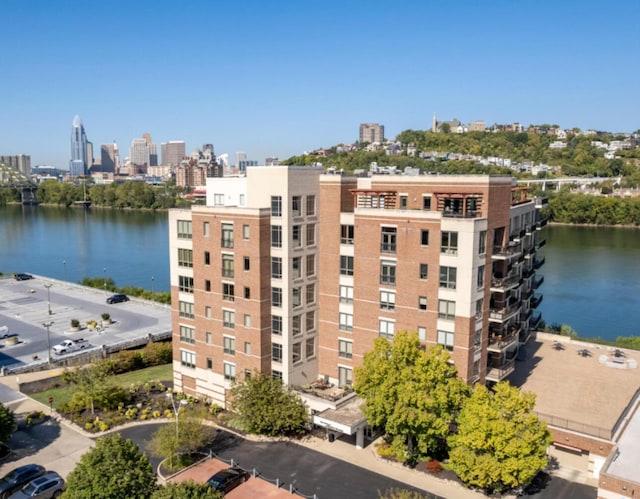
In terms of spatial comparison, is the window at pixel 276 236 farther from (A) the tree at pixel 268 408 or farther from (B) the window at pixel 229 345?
(A) the tree at pixel 268 408

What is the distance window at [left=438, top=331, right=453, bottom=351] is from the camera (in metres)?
33.2

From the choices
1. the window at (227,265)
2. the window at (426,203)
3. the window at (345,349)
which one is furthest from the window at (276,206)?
the window at (345,349)

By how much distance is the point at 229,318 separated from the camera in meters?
38.5

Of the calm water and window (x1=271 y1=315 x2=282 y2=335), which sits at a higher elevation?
window (x1=271 y1=315 x2=282 y2=335)

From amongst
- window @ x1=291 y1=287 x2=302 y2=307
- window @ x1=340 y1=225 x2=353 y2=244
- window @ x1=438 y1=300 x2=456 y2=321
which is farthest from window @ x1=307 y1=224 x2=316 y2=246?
window @ x1=438 y1=300 x2=456 y2=321

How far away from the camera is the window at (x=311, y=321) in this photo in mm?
38750

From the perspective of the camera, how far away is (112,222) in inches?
7283

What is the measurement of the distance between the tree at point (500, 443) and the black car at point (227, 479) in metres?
11.0

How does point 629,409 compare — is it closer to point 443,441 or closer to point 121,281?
point 443,441

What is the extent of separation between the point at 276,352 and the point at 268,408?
4.21 m

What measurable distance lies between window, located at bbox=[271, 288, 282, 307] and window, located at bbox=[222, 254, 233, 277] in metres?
3.12

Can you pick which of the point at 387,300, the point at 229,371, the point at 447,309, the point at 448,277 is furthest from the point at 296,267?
the point at 447,309

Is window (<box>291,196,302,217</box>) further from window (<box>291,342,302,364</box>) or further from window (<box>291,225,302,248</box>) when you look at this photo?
window (<box>291,342,302,364</box>)

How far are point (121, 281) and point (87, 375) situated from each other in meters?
62.9
